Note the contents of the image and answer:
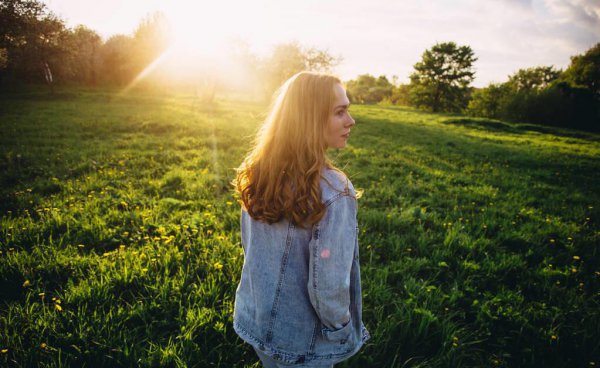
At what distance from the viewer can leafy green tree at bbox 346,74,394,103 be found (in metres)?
81.2

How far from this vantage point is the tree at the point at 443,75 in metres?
49.8

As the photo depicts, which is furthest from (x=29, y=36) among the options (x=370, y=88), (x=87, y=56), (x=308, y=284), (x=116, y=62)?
(x=370, y=88)

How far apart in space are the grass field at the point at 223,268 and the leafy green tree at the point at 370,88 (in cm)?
7040

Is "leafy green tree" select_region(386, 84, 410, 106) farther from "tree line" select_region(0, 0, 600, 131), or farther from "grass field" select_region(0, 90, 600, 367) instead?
"grass field" select_region(0, 90, 600, 367)

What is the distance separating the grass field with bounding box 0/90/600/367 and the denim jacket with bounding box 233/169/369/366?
1.13 metres

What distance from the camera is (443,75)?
50.5 metres

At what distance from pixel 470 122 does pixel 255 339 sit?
100ft

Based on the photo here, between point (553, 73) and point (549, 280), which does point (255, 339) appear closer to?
point (549, 280)

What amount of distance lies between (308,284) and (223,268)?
237cm

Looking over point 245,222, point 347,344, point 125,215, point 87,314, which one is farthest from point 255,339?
point 125,215

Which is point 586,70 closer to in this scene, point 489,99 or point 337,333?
point 489,99

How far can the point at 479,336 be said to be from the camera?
9.83ft

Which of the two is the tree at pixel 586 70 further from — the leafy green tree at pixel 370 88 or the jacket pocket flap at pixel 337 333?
the jacket pocket flap at pixel 337 333

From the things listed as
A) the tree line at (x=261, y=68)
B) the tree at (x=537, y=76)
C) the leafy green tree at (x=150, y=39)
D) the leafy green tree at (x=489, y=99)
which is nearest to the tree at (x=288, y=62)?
the tree line at (x=261, y=68)
